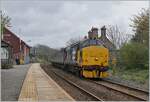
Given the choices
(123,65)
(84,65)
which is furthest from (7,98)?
(123,65)

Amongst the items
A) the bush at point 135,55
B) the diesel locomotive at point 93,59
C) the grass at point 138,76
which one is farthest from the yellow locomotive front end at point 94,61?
the bush at point 135,55

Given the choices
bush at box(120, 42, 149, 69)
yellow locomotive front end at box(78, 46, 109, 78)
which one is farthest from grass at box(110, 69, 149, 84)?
bush at box(120, 42, 149, 69)

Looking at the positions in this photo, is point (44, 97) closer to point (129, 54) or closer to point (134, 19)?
point (129, 54)

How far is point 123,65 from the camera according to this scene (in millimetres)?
44812

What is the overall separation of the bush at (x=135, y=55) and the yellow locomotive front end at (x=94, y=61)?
10.0 m

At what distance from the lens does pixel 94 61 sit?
102ft

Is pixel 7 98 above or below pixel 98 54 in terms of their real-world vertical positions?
below

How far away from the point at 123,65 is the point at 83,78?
13260 millimetres

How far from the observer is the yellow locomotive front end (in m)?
30.7

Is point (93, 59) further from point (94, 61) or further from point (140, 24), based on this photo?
point (140, 24)

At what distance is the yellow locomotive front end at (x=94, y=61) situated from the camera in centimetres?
3067

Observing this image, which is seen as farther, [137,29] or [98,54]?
[137,29]

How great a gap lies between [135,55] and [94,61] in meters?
11.2

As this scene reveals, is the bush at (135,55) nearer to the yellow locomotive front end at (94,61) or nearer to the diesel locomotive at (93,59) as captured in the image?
the diesel locomotive at (93,59)
